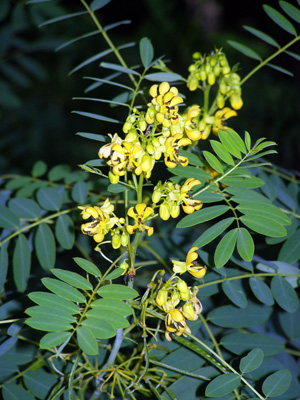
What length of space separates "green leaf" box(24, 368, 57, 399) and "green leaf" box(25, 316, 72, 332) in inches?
13.2

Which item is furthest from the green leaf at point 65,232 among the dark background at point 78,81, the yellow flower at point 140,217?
the dark background at point 78,81

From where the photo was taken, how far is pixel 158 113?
2.67ft

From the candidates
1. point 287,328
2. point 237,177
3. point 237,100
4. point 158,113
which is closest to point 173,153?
point 158,113

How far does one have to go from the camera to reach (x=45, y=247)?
1.14m

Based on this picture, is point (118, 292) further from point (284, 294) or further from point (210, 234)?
point (284, 294)

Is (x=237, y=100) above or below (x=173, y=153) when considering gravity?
above

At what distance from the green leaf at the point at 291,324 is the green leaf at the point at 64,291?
23.5 inches

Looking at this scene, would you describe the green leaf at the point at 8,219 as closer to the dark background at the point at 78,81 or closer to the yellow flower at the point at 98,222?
the yellow flower at the point at 98,222

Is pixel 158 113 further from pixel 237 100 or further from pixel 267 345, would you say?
pixel 267 345

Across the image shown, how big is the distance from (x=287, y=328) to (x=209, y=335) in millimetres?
210

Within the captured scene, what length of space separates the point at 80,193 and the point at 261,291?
0.60 metres

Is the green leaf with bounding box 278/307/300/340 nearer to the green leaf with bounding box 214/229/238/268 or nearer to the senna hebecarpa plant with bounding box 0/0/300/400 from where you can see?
the senna hebecarpa plant with bounding box 0/0/300/400

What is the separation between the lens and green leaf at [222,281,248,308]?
1.01 m

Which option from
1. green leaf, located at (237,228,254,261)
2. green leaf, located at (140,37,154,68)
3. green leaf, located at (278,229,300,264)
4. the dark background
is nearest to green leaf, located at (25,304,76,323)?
green leaf, located at (237,228,254,261)
